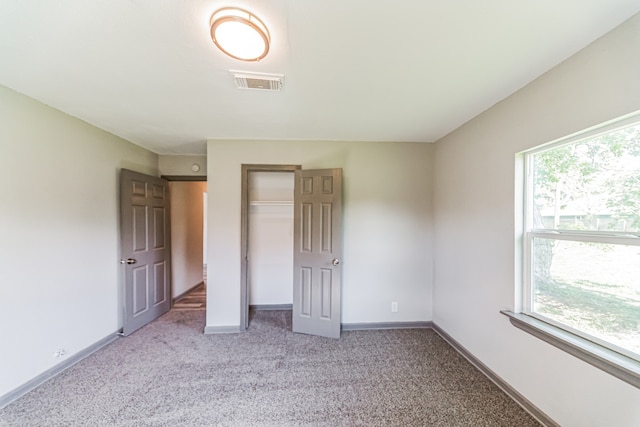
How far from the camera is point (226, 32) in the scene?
4.18 ft

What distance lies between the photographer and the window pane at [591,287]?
4.47 ft

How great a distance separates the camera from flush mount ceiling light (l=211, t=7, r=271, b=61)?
1.20 m

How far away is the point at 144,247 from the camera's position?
3361 millimetres

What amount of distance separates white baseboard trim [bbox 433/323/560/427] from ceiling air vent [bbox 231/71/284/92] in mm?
2958

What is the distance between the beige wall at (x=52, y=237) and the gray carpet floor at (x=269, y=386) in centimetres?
33

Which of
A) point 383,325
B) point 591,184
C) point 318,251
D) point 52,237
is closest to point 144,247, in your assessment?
point 52,237

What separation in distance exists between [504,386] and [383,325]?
139 cm

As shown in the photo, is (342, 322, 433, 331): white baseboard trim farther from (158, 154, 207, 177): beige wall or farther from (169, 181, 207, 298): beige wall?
(158, 154, 207, 177): beige wall

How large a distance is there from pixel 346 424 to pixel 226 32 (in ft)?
8.26

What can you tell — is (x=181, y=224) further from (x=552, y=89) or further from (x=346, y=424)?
(x=552, y=89)

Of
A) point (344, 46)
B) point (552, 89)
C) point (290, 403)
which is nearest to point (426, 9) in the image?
point (344, 46)

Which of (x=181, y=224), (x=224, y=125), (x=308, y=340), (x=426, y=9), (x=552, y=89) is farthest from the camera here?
(x=181, y=224)

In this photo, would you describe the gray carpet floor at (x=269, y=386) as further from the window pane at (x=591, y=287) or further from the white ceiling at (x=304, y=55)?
the white ceiling at (x=304, y=55)

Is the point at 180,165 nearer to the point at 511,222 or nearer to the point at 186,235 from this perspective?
the point at 186,235
